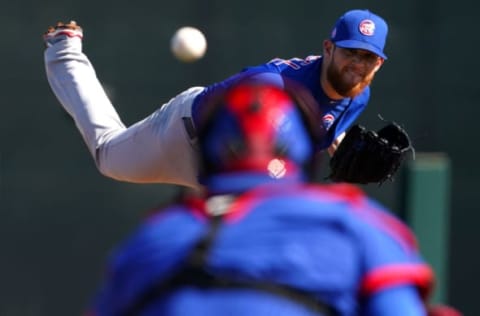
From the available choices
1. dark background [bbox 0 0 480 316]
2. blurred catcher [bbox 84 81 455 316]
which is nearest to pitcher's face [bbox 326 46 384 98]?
dark background [bbox 0 0 480 316]

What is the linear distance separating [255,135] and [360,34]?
299 cm

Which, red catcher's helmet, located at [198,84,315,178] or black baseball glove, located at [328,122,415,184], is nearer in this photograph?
red catcher's helmet, located at [198,84,315,178]

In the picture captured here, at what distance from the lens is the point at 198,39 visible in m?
5.90

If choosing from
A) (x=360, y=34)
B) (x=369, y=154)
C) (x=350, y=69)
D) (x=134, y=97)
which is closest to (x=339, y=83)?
(x=350, y=69)

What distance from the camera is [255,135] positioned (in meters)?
2.28

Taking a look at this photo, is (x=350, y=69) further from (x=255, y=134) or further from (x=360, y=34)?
(x=255, y=134)

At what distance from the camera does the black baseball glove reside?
5.62m

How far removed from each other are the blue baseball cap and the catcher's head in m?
2.87

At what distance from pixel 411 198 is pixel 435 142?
441 centimetres

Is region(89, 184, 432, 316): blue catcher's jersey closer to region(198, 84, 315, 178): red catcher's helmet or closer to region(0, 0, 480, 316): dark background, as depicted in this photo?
region(198, 84, 315, 178): red catcher's helmet

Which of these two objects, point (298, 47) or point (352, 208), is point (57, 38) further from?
point (352, 208)

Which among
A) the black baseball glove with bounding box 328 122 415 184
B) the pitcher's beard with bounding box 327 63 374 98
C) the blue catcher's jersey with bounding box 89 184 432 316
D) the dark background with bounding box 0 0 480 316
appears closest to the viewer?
the blue catcher's jersey with bounding box 89 184 432 316

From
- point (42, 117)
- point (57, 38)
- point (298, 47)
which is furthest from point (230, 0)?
point (57, 38)

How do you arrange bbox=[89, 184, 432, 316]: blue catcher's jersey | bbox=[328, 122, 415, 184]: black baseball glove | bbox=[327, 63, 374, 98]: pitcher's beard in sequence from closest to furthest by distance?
bbox=[89, 184, 432, 316]: blue catcher's jersey
bbox=[327, 63, 374, 98]: pitcher's beard
bbox=[328, 122, 415, 184]: black baseball glove
